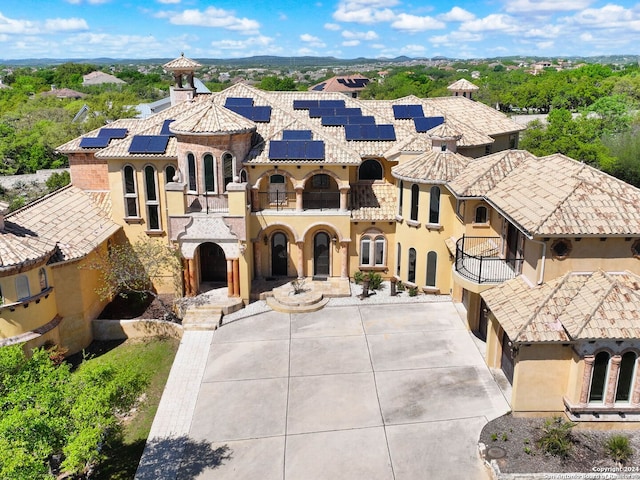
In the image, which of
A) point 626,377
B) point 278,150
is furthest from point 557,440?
point 278,150

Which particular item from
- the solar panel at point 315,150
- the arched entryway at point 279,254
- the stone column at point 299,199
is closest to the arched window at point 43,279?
the arched entryway at point 279,254

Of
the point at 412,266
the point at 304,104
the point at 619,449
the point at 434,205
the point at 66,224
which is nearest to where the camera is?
the point at 619,449

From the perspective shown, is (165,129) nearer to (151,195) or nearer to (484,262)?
(151,195)

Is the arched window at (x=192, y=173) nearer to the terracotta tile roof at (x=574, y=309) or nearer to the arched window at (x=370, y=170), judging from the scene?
the arched window at (x=370, y=170)

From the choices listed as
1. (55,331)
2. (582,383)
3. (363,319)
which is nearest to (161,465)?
(55,331)

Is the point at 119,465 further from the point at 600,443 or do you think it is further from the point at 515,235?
the point at 515,235

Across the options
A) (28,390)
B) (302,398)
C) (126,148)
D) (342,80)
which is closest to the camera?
(28,390)

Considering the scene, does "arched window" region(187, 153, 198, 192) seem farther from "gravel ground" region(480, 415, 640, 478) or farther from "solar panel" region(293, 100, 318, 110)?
"gravel ground" region(480, 415, 640, 478)
